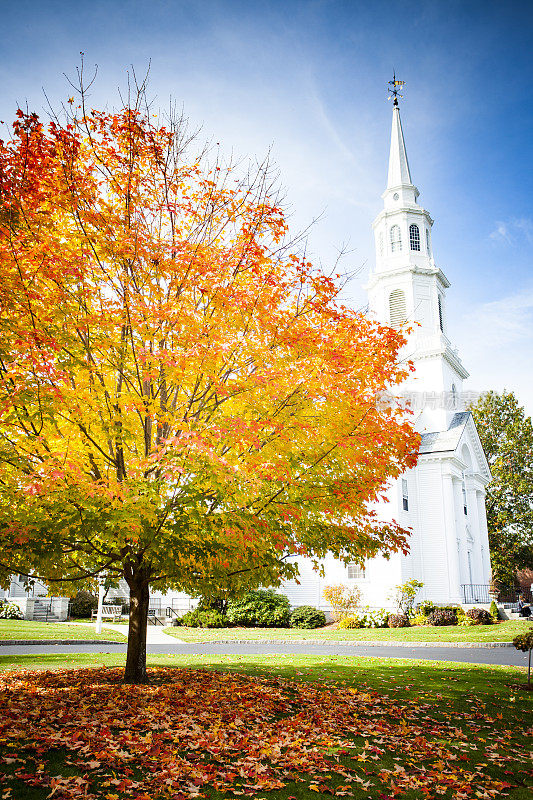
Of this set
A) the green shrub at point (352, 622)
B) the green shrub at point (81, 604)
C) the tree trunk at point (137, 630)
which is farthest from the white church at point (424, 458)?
the tree trunk at point (137, 630)

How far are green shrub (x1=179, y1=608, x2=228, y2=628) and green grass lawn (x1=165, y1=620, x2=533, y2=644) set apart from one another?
8.85 feet

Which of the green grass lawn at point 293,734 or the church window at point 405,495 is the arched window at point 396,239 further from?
the green grass lawn at point 293,734

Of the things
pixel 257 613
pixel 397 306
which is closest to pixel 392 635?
pixel 257 613

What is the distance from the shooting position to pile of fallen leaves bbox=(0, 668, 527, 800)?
202 inches

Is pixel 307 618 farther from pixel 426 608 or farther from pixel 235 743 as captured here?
pixel 235 743

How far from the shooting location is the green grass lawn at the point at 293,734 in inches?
205

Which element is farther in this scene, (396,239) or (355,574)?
(396,239)

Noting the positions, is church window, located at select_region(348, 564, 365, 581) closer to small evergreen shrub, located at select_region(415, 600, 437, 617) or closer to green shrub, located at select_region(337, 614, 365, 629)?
small evergreen shrub, located at select_region(415, 600, 437, 617)

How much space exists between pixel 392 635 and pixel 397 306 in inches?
807

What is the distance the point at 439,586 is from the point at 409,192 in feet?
79.3

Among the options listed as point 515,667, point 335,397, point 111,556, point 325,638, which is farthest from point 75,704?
point 325,638

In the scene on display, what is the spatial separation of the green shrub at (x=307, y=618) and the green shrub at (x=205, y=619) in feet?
10.9

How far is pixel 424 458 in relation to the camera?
31.5 metres

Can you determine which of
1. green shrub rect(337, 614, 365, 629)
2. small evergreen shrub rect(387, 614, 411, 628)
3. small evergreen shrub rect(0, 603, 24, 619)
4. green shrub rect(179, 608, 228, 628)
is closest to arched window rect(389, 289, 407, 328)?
small evergreen shrub rect(387, 614, 411, 628)
